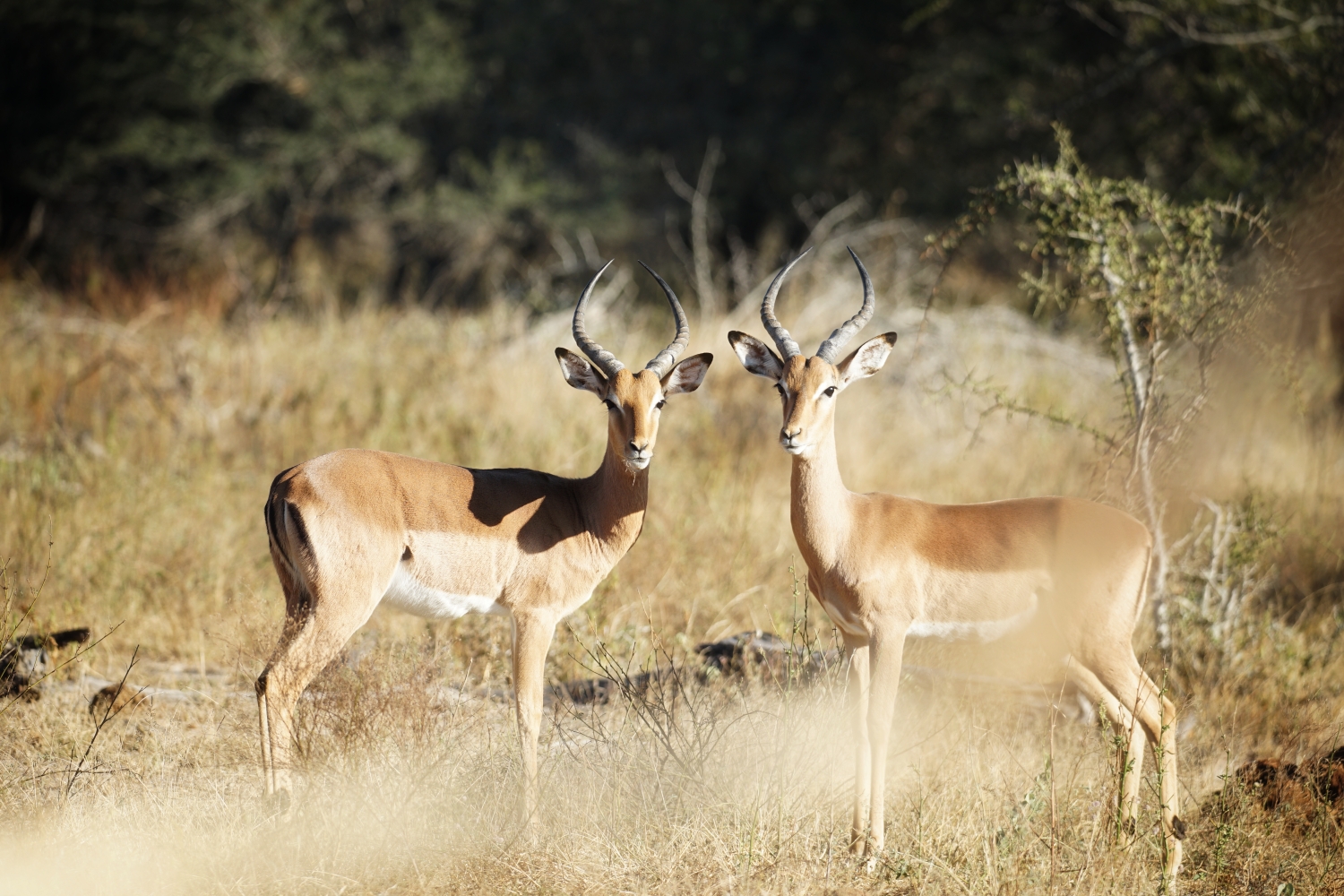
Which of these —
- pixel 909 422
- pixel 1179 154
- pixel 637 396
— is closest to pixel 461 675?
pixel 637 396

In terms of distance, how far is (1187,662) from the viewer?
18.1 feet

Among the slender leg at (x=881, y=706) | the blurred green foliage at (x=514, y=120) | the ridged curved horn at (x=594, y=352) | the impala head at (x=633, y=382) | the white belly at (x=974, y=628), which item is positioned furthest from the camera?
the blurred green foliage at (x=514, y=120)

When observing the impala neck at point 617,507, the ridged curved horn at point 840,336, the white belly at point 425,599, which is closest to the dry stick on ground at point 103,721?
the white belly at point 425,599

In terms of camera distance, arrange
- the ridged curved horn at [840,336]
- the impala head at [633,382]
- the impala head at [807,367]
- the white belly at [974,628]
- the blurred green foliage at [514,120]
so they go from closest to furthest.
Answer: the impala head at [807,367]
the white belly at [974,628]
the ridged curved horn at [840,336]
the impala head at [633,382]
the blurred green foliage at [514,120]

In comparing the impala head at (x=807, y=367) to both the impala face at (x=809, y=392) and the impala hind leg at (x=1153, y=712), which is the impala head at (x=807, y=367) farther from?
the impala hind leg at (x=1153, y=712)

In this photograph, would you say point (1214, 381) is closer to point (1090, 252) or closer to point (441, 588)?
point (1090, 252)

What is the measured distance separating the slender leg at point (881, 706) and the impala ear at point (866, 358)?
987 millimetres

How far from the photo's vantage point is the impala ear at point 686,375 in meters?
4.52

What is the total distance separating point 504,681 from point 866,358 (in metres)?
2.35

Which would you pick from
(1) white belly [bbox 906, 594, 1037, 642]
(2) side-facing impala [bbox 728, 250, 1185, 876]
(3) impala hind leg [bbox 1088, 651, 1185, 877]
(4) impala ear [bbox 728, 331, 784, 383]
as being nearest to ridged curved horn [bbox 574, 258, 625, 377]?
(4) impala ear [bbox 728, 331, 784, 383]

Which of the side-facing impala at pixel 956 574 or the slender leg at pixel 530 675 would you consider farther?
the slender leg at pixel 530 675

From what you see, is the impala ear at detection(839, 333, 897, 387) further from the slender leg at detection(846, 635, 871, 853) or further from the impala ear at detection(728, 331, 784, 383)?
the slender leg at detection(846, 635, 871, 853)

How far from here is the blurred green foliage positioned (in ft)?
41.9

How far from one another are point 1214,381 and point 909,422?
4.13m
